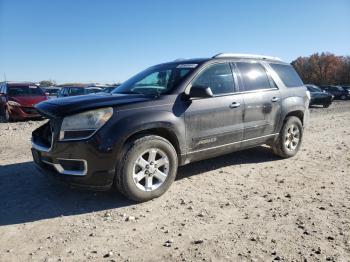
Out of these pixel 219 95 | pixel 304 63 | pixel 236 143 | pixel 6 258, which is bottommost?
pixel 6 258

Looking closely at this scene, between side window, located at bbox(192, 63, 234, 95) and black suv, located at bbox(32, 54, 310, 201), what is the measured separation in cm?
1

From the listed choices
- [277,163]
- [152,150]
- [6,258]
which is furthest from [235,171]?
[6,258]

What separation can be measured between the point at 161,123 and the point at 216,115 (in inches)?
39.2

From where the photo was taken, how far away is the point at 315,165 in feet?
19.8

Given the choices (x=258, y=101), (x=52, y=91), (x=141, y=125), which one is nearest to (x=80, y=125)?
(x=141, y=125)

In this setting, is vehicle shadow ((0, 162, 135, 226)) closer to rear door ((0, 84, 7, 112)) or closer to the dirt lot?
the dirt lot

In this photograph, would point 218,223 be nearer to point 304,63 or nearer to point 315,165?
point 315,165

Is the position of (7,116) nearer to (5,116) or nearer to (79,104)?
(5,116)

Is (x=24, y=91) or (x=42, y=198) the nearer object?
(x=42, y=198)

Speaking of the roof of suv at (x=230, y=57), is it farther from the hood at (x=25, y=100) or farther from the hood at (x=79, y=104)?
the hood at (x=25, y=100)

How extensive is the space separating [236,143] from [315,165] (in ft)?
5.64

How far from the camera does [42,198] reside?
175 inches

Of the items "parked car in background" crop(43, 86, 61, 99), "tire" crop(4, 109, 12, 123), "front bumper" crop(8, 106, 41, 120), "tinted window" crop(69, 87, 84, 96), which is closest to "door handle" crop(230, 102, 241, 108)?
"front bumper" crop(8, 106, 41, 120)

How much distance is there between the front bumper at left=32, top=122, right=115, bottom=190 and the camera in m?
3.92
